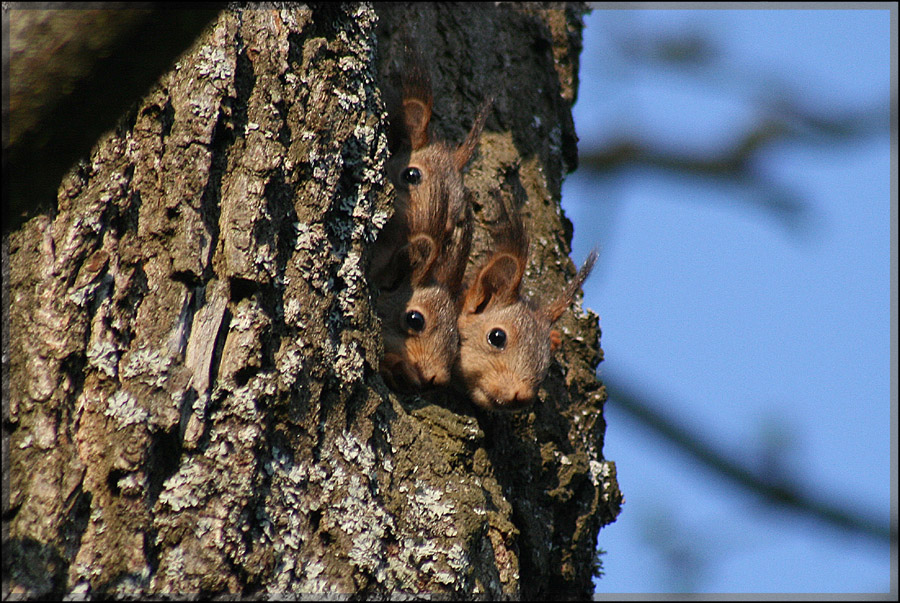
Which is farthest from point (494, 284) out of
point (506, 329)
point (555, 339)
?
point (555, 339)

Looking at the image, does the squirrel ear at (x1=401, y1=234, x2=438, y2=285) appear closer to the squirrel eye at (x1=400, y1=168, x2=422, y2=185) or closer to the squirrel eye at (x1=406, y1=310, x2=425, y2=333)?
the squirrel eye at (x1=406, y1=310, x2=425, y2=333)

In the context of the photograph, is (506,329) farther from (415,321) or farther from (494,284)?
(415,321)

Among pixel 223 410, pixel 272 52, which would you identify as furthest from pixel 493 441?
pixel 272 52

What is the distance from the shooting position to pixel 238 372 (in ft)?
6.23

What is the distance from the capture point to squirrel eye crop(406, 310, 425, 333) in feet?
9.48

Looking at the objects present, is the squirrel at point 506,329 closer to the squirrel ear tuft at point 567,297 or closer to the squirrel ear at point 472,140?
the squirrel ear tuft at point 567,297

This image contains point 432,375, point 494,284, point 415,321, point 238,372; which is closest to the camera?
point 238,372

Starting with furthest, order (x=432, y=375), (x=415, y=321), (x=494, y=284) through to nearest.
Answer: (x=494, y=284), (x=415, y=321), (x=432, y=375)

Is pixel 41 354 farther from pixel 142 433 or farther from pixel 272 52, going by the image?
pixel 272 52

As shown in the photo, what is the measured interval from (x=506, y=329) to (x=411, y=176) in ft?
2.07

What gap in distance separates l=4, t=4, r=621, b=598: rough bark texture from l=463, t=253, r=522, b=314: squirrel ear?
63 cm

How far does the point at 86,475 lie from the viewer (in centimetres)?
Result: 168

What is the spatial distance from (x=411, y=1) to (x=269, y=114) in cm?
134

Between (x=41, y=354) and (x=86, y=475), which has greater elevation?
(x=41, y=354)
